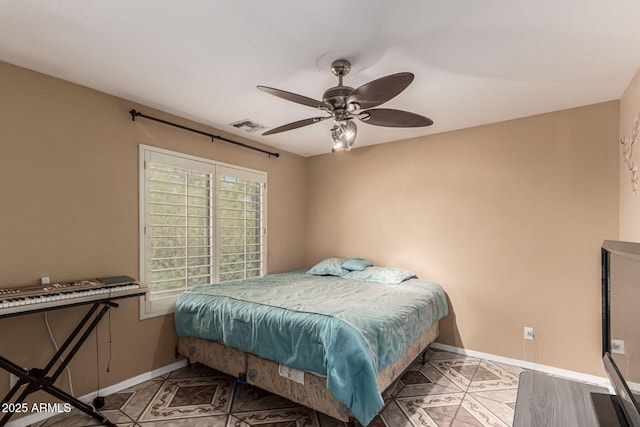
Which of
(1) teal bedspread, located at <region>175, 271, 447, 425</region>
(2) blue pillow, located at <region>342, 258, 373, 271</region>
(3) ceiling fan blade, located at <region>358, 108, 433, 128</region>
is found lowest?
(1) teal bedspread, located at <region>175, 271, 447, 425</region>

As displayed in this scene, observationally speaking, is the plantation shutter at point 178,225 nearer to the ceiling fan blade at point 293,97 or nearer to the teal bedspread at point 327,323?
the teal bedspread at point 327,323

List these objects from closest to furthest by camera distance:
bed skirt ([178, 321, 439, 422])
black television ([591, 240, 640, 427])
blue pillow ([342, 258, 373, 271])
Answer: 1. black television ([591, 240, 640, 427])
2. bed skirt ([178, 321, 439, 422])
3. blue pillow ([342, 258, 373, 271])

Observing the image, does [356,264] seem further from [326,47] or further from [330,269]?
[326,47]

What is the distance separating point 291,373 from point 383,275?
1692mm

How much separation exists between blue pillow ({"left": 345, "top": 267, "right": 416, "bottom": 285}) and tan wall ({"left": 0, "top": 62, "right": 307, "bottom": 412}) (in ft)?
6.68

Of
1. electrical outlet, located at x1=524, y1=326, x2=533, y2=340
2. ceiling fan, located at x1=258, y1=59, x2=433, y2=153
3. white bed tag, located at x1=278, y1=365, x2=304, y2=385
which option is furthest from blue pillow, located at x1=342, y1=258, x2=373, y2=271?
ceiling fan, located at x1=258, y1=59, x2=433, y2=153

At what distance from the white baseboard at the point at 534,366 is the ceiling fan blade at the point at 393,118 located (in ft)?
8.38

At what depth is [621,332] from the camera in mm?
1126

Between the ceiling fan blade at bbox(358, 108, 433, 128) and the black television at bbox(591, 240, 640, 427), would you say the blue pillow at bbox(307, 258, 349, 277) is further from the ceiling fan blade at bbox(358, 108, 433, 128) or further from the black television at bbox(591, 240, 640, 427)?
the black television at bbox(591, 240, 640, 427)

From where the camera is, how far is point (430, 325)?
3.01 meters

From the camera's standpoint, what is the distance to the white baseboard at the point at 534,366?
9.11 feet

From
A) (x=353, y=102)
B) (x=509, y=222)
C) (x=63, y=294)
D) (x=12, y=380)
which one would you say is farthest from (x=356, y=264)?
(x=12, y=380)

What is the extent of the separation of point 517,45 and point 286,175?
10.2ft

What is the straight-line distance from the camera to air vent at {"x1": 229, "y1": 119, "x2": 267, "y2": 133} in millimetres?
3338
